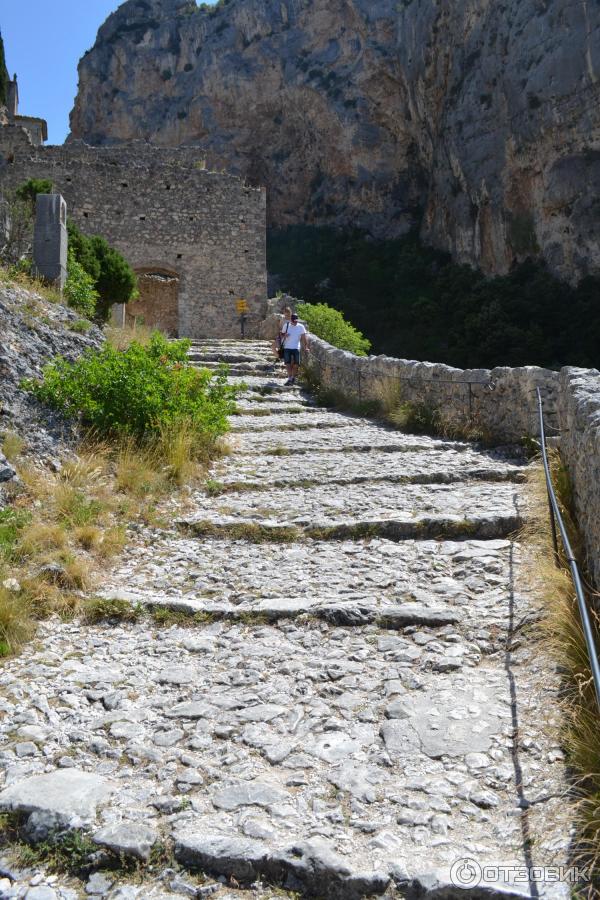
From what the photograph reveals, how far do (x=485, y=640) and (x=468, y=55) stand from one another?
3737 cm

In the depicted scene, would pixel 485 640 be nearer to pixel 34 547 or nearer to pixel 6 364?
pixel 34 547

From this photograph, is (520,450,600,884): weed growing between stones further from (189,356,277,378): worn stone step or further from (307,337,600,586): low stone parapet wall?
(189,356,277,378): worn stone step

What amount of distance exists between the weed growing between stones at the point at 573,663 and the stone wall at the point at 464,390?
227 cm

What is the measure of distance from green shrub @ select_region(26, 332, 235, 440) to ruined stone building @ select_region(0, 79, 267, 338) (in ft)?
37.2

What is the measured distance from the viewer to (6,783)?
2660 mm

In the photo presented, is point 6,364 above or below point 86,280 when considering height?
below

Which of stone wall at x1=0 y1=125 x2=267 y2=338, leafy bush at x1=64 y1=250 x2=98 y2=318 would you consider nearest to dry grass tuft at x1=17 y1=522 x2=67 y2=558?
leafy bush at x1=64 y1=250 x2=98 y2=318

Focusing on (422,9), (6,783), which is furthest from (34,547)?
(422,9)

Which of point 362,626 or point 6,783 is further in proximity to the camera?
point 362,626

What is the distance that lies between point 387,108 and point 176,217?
27948mm

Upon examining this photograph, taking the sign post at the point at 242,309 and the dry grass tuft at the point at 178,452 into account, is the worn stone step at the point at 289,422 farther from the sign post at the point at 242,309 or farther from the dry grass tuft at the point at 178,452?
the sign post at the point at 242,309

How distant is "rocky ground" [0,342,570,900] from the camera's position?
2270mm

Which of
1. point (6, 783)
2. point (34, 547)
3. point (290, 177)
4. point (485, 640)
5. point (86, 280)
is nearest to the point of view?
point (6, 783)

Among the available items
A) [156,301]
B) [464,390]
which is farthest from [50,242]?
[156,301]
